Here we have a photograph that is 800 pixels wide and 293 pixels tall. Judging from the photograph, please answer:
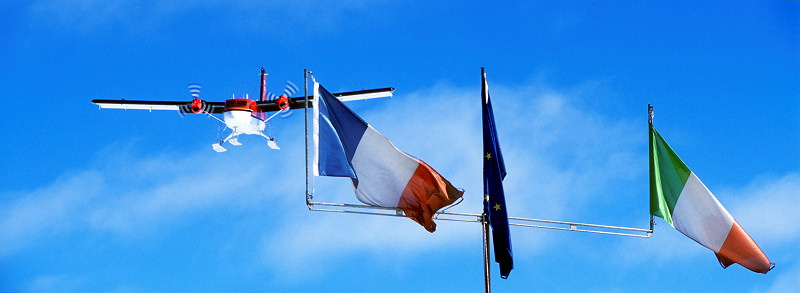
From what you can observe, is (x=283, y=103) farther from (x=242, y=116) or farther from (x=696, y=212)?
(x=696, y=212)

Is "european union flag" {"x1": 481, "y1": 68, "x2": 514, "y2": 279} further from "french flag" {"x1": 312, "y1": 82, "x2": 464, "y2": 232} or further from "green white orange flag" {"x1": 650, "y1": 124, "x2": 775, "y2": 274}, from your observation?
"green white orange flag" {"x1": 650, "y1": 124, "x2": 775, "y2": 274}

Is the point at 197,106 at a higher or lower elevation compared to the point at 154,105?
lower

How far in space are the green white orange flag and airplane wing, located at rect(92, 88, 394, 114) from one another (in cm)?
4160

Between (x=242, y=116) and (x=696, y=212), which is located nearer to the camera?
(x=696, y=212)

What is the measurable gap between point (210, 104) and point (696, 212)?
2077 inches

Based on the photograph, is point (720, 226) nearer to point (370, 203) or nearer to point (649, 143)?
point (649, 143)

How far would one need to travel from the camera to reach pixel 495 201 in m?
21.8

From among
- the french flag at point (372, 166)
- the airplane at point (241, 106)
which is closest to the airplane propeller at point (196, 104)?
the airplane at point (241, 106)

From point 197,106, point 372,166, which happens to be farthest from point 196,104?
point 372,166

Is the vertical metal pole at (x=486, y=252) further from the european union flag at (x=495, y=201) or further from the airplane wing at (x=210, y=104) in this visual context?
the airplane wing at (x=210, y=104)

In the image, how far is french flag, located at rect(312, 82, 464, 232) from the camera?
22.9 metres

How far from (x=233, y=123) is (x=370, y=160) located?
1889 inches

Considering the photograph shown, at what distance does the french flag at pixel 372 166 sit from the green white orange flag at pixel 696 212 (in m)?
5.41

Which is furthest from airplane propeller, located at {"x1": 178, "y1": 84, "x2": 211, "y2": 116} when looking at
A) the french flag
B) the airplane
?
the french flag
